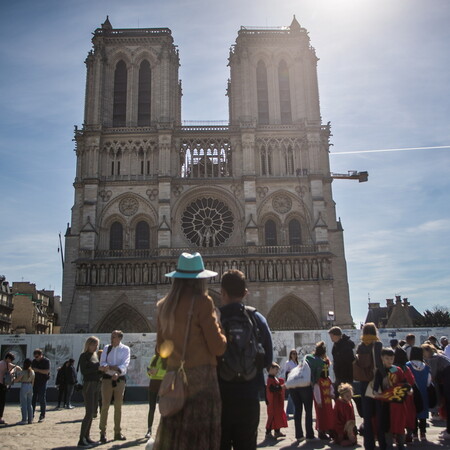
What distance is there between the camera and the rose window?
31641mm

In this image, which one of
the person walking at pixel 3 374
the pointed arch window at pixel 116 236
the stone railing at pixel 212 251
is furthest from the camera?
the pointed arch window at pixel 116 236

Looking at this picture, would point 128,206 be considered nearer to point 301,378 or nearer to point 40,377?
point 40,377

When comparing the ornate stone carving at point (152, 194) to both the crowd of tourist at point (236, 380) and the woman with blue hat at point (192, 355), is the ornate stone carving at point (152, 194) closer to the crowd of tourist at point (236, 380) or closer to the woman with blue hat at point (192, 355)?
the crowd of tourist at point (236, 380)

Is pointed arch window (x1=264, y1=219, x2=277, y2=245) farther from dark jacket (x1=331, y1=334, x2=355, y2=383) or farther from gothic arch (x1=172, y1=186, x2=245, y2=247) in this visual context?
dark jacket (x1=331, y1=334, x2=355, y2=383)

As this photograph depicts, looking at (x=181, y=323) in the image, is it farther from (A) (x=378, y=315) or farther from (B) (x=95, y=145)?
(A) (x=378, y=315)

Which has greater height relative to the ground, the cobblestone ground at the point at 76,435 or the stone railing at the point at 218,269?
the stone railing at the point at 218,269

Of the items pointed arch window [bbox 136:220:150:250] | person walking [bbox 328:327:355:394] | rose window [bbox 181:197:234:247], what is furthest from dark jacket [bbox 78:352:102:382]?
pointed arch window [bbox 136:220:150:250]

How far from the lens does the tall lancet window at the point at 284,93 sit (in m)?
34.7

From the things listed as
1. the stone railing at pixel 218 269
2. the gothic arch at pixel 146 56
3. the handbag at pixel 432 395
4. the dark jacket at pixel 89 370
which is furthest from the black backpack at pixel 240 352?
the gothic arch at pixel 146 56

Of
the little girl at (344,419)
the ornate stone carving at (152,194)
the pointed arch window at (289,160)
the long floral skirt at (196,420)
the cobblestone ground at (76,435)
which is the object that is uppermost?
the pointed arch window at (289,160)

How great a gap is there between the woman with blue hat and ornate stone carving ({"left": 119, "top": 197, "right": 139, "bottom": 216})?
93.3 feet

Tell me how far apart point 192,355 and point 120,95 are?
33.3 meters

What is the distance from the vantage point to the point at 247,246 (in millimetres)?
30266

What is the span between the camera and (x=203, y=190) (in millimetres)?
32250
